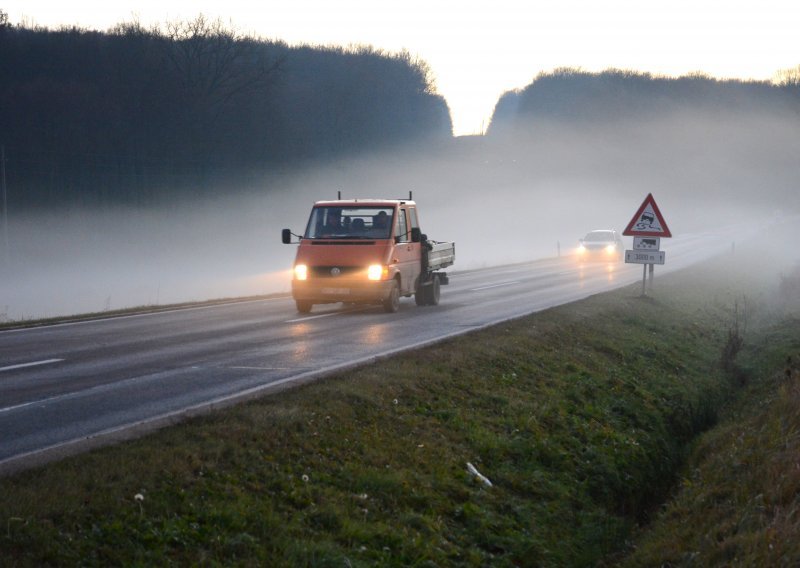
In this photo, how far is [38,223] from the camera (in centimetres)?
5962

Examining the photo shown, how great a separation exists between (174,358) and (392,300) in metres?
7.48

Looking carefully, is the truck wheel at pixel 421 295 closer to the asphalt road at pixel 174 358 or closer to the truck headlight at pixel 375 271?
the asphalt road at pixel 174 358

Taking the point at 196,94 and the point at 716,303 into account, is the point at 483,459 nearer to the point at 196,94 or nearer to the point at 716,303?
the point at 716,303

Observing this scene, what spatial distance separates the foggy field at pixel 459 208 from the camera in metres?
48.7

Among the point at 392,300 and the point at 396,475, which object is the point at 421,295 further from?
the point at 396,475

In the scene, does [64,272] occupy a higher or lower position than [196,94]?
lower

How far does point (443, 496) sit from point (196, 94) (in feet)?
220

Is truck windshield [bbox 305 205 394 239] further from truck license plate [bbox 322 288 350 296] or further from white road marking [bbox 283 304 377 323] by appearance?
white road marking [bbox 283 304 377 323]

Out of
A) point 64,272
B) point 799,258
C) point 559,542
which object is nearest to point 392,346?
point 559,542

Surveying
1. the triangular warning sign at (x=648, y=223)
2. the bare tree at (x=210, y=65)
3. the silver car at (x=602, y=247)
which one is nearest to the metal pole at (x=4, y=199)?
the bare tree at (x=210, y=65)

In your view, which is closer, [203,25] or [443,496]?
[443,496]

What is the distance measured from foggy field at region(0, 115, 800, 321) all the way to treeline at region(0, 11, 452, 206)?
1886 mm

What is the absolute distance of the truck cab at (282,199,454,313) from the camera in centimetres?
1944

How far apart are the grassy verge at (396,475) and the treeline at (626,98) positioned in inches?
3821
